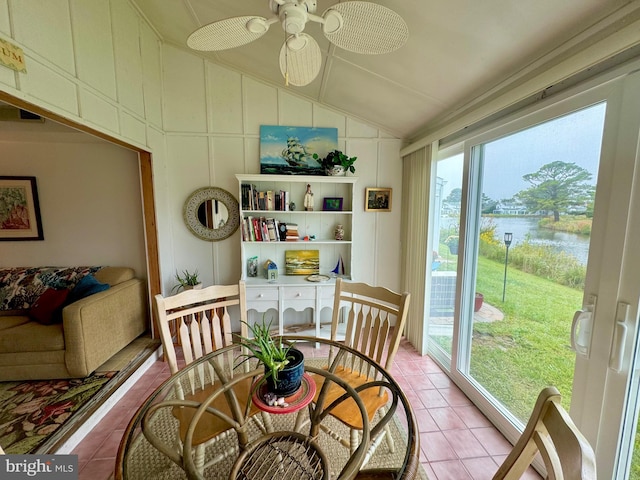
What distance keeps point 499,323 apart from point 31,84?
3.19m

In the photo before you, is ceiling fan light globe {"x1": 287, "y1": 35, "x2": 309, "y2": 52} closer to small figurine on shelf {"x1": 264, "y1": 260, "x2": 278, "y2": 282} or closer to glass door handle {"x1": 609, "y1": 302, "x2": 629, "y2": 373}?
glass door handle {"x1": 609, "y1": 302, "x2": 629, "y2": 373}

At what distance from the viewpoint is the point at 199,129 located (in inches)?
112

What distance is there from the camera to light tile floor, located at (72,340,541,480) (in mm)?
1509

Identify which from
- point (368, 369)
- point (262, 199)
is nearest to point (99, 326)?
point (262, 199)

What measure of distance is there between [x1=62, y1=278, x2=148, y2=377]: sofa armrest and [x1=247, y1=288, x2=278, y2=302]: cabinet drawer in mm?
1167

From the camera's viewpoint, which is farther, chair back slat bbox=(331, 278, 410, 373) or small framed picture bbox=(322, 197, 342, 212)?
small framed picture bbox=(322, 197, 342, 212)

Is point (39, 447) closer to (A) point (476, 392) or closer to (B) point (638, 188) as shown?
(A) point (476, 392)

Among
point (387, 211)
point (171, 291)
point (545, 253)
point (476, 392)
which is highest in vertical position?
point (387, 211)

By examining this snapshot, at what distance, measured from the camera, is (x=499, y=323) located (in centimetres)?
188

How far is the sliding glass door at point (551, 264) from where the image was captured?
114 centimetres

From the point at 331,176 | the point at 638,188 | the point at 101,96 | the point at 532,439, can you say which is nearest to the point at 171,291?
the point at 101,96

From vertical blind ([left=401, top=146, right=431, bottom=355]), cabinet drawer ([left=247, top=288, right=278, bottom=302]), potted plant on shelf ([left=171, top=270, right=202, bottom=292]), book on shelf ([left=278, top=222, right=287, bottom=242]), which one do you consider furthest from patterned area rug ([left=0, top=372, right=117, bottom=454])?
vertical blind ([left=401, top=146, right=431, bottom=355])

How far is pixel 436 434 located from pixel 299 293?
159cm

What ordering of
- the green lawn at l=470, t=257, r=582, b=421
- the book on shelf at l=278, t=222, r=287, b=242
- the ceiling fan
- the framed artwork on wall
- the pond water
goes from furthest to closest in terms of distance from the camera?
1. the book on shelf at l=278, t=222, r=287, b=242
2. the framed artwork on wall
3. the green lawn at l=470, t=257, r=582, b=421
4. the pond water
5. the ceiling fan
